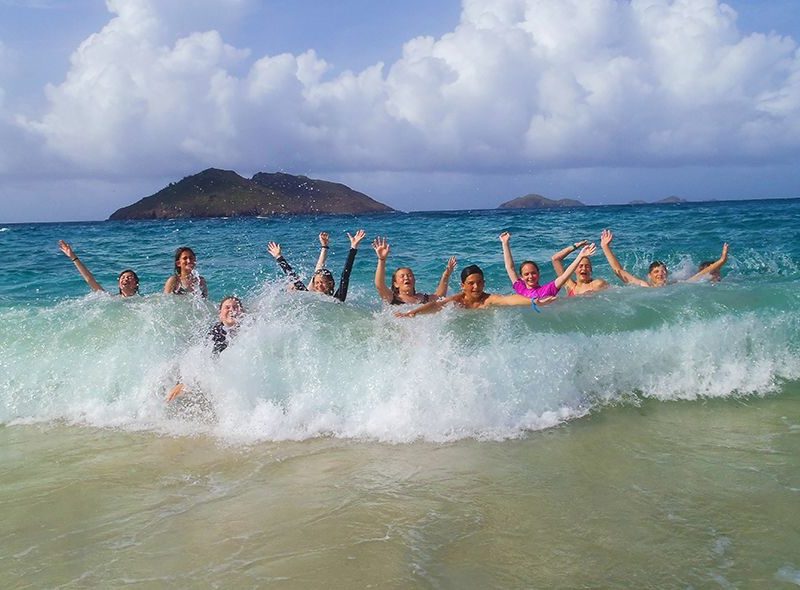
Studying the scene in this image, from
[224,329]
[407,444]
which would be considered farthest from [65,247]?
[407,444]

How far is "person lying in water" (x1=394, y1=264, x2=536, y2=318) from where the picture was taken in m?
8.26

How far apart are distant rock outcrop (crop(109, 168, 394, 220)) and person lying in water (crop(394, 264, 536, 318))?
2604 inches

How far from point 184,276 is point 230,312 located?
262 cm

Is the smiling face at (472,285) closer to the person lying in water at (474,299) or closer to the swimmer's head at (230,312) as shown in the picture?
the person lying in water at (474,299)

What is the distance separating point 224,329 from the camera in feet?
24.9

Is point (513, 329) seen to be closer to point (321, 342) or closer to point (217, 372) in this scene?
point (321, 342)

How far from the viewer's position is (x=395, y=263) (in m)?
19.2

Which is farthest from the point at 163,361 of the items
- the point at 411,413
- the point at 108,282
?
the point at 108,282

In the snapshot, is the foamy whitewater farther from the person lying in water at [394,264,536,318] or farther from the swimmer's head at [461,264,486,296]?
the swimmer's head at [461,264,486,296]

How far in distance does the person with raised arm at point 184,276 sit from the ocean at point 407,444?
463 mm

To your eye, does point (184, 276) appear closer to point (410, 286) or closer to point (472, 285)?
point (410, 286)

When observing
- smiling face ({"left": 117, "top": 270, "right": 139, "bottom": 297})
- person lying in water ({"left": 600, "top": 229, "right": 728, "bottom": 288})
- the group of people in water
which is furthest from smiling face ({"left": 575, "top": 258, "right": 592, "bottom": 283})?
smiling face ({"left": 117, "top": 270, "right": 139, "bottom": 297})

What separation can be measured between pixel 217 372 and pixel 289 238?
2427 centimetres

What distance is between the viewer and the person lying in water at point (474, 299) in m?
8.26
